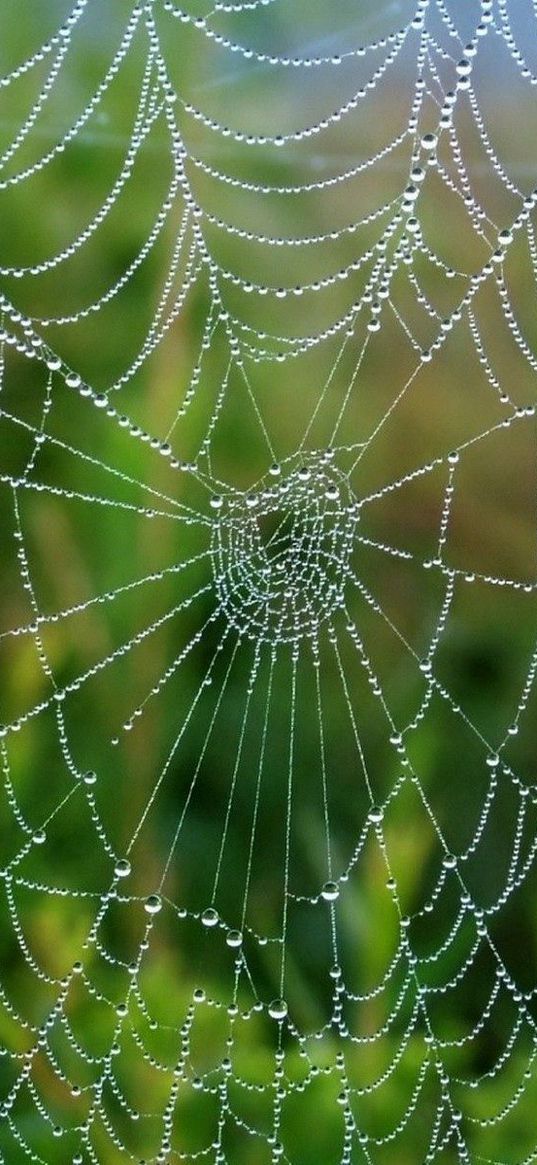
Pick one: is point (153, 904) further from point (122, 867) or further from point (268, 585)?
point (268, 585)

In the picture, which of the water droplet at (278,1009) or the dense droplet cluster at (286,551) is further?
the dense droplet cluster at (286,551)

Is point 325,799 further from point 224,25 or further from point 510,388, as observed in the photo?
point 224,25

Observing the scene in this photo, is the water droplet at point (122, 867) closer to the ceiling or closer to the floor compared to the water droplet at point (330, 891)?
closer to the ceiling

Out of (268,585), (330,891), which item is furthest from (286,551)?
(330,891)

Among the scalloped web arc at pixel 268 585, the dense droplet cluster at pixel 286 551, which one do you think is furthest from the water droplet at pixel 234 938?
the dense droplet cluster at pixel 286 551

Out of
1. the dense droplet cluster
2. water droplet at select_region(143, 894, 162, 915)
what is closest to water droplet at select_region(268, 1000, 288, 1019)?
water droplet at select_region(143, 894, 162, 915)

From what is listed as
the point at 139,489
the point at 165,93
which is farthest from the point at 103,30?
the point at 139,489

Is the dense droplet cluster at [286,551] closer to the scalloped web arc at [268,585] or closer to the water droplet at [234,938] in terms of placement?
the scalloped web arc at [268,585]
